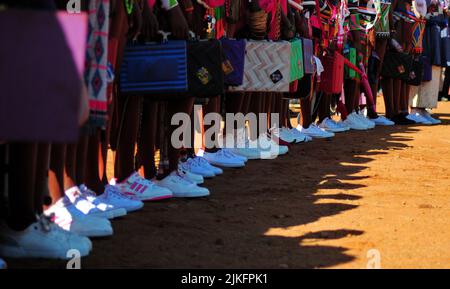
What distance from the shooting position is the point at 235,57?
8008 mm

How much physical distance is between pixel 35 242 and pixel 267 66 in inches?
186

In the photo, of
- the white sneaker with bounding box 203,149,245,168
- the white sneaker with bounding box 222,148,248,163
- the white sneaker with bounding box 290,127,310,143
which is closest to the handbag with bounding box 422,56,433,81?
the white sneaker with bounding box 290,127,310,143

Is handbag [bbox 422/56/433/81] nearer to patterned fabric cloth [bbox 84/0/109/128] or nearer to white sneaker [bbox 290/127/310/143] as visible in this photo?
white sneaker [bbox 290/127/310/143]

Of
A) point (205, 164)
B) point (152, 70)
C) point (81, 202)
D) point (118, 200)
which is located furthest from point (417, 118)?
point (81, 202)

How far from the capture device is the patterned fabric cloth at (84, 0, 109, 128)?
4.68 metres

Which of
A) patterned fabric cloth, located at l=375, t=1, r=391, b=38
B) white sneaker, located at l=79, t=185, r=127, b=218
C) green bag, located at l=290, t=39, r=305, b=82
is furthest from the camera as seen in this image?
patterned fabric cloth, located at l=375, t=1, r=391, b=38

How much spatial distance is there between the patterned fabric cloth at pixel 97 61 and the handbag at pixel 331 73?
21.5ft

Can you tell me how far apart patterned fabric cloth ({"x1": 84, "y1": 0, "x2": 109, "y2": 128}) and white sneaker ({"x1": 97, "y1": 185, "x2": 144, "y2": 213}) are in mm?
1002

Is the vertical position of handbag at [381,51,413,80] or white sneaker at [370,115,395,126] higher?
handbag at [381,51,413,80]

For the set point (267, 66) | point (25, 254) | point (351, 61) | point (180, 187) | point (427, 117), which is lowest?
point (427, 117)

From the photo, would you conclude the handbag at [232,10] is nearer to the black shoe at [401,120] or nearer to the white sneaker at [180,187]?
the white sneaker at [180,187]

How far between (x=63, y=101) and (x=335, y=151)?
7.22 metres

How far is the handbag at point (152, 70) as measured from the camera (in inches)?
230

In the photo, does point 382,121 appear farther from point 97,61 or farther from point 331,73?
point 97,61
